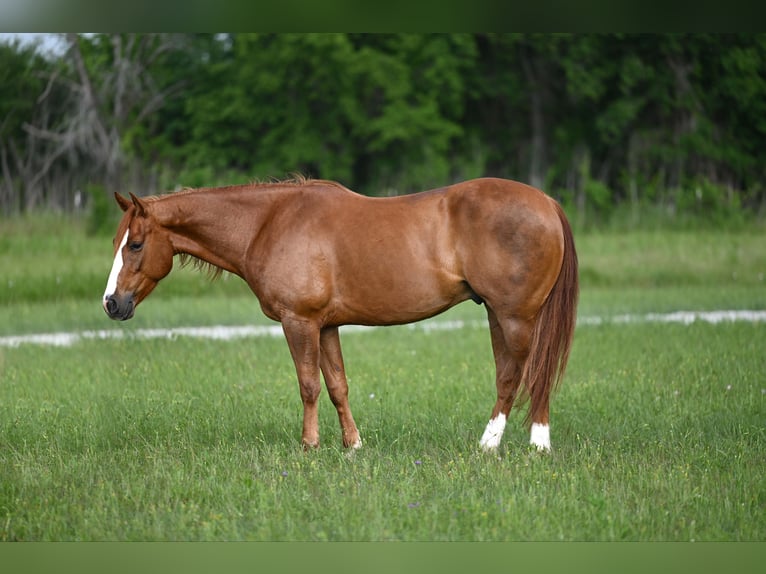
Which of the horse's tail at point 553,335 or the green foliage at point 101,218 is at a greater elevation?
the horse's tail at point 553,335

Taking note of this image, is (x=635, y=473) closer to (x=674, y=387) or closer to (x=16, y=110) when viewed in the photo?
(x=674, y=387)

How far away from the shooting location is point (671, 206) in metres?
21.6

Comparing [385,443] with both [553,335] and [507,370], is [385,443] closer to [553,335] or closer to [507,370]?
[507,370]

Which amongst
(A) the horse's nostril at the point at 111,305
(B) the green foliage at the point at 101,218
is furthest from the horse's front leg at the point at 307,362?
(B) the green foliage at the point at 101,218

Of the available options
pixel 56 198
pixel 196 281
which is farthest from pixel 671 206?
pixel 56 198

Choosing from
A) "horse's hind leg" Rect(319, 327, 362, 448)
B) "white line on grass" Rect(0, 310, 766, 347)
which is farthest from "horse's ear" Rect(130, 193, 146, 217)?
"white line on grass" Rect(0, 310, 766, 347)

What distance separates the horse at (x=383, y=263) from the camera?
6.79 metres

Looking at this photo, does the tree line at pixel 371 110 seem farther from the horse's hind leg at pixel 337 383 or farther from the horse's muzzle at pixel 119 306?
the horse's hind leg at pixel 337 383

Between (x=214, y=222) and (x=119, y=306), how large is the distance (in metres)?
0.93

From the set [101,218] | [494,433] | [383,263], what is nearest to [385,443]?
[494,433]

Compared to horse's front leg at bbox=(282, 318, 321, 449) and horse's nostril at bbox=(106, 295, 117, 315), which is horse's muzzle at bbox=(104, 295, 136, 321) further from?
horse's front leg at bbox=(282, 318, 321, 449)

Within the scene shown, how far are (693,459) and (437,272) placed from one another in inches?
88.6

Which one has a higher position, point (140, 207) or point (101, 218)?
point (140, 207)

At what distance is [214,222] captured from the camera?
7133 mm
